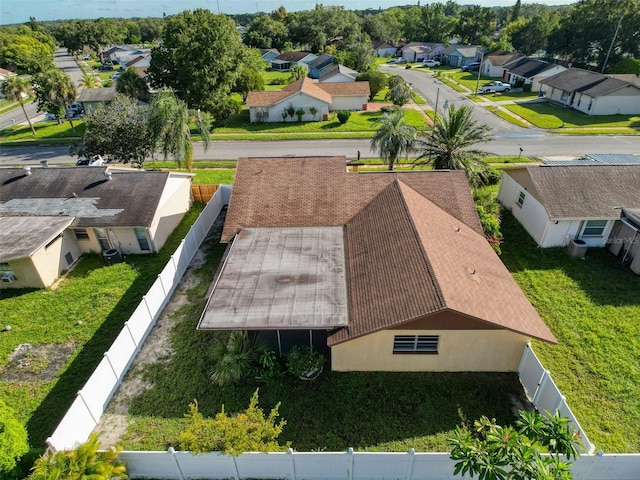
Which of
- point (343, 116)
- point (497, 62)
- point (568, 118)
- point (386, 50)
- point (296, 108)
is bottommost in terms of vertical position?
point (568, 118)

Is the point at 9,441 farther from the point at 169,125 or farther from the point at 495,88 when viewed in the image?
the point at 495,88

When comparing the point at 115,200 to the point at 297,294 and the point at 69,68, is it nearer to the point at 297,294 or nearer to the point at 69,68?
the point at 297,294

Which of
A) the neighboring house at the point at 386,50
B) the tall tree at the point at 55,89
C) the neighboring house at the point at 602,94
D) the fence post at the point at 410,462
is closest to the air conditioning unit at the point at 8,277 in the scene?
the fence post at the point at 410,462

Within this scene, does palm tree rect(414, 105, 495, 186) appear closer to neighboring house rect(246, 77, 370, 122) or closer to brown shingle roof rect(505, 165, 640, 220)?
brown shingle roof rect(505, 165, 640, 220)

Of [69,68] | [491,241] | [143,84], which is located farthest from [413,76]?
[69,68]

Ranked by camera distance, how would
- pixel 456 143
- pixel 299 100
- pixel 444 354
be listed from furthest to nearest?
pixel 299 100
pixel 456 143
pixel 444 354

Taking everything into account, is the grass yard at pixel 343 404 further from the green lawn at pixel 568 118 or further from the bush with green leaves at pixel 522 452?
the green lawn at pixel 568 118

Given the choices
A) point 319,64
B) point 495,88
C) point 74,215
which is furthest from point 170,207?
point 319,64
